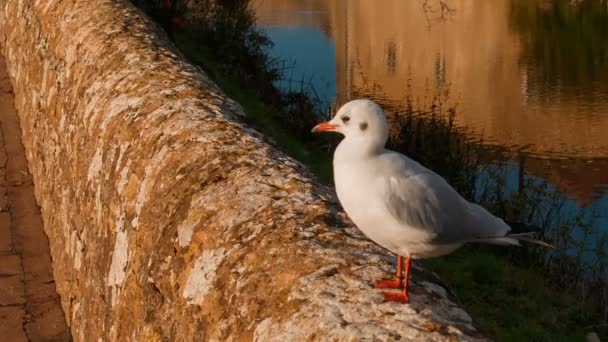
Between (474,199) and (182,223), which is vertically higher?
(182,223)

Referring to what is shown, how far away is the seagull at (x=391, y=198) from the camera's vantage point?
2.59 meters

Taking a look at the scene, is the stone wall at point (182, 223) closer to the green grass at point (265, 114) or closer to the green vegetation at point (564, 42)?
the green grass at point (265, 114)

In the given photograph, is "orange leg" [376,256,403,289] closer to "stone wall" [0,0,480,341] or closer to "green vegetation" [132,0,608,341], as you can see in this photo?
"stone wall" [0,0,480,341]

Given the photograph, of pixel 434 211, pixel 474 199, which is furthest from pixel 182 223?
pixel 474 199

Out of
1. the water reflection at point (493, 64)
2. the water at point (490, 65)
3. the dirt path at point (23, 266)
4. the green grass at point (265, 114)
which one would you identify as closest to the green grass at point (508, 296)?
the green grass at point (265, 114)

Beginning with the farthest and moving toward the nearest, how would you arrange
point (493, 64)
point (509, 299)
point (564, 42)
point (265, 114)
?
point (493, 64), point (564, 42), point (265, 114), point (509, 299)

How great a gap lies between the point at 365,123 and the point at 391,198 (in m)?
0.24

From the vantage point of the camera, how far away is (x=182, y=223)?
3.09 m

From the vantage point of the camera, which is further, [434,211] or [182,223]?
[182,223]

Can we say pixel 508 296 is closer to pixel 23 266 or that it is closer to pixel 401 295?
pixel 23 266

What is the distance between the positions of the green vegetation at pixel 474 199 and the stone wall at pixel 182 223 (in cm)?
36

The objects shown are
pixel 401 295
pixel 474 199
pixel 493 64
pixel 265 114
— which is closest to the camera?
pixel 401 295

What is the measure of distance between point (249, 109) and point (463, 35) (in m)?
14.9

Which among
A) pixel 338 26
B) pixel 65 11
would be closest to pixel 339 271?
pixel 65 11
